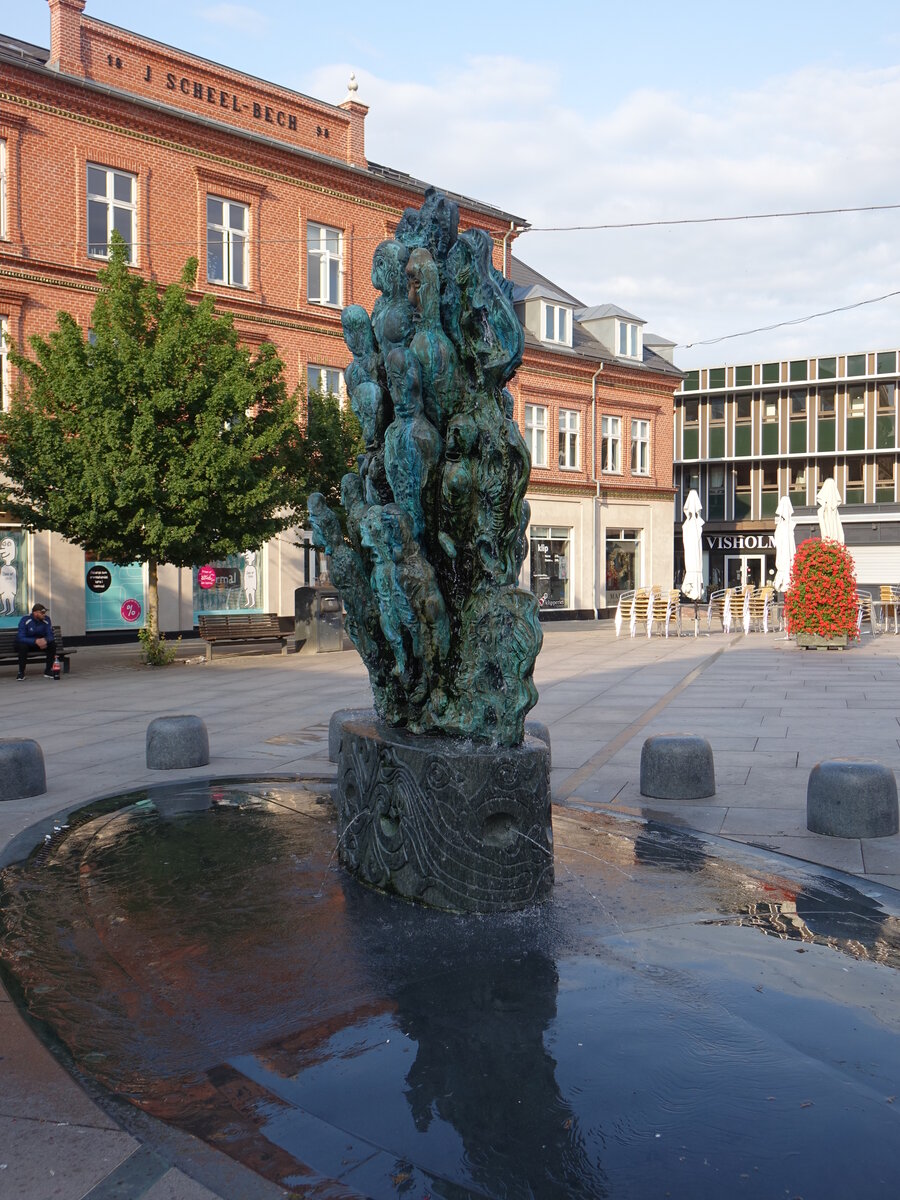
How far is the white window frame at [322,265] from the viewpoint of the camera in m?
27.4

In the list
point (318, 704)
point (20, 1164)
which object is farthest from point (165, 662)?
point (20, 1164)

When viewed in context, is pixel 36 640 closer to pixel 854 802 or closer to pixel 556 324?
pixel 854 802

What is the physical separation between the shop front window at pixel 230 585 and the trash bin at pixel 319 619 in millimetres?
3499

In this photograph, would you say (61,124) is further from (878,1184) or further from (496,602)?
(878,1184)

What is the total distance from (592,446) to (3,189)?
69.2 ft

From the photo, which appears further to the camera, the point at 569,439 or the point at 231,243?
the point at 569,439

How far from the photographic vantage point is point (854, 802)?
6410 millimetres

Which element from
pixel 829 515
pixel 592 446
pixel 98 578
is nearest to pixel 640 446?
pixel 592 446

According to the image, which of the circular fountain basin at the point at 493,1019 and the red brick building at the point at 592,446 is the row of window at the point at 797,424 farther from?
the circular fountain basin at the point at 493,1019

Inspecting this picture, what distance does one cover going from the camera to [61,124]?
22.1 metres

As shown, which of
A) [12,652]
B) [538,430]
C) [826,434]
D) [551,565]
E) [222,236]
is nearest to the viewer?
[12,652]

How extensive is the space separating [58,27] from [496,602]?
22565 mm

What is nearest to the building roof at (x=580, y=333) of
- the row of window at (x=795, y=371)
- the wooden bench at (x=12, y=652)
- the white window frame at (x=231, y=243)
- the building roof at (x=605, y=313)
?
the building roof at (x=605, y=313)

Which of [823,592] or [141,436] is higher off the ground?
[141,436]
